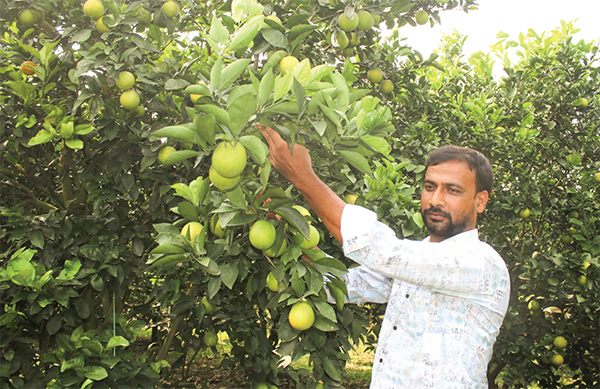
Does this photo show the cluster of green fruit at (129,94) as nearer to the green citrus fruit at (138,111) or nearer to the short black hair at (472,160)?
the green citrus fruit at (138,111)

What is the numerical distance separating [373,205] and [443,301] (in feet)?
1.90

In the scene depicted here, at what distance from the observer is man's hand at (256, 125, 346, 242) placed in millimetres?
1261

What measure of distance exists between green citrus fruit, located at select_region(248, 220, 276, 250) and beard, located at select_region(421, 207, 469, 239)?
620mm

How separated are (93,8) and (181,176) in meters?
0.93

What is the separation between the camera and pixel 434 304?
152cm

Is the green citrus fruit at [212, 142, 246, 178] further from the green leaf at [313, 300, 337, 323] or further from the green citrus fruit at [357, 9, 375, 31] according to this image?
the green citrus fruit at [357, 9, 375, 31]

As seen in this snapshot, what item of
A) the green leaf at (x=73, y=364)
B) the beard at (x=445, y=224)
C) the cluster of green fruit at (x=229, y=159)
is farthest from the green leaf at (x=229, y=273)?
the green leaf at (x=73, y=364)

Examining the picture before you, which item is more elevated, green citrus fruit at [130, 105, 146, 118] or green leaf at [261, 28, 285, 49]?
green leaf at [261, 28, 285, 49]

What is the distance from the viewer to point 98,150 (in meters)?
2.33

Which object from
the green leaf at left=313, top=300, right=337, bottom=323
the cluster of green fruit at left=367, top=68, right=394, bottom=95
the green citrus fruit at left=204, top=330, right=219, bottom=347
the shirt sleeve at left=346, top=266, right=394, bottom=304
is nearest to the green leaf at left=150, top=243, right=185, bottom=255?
the green leaf at left=313, top=300, right=337, bottom=323

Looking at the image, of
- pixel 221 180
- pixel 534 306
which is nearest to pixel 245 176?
pixel 221 180

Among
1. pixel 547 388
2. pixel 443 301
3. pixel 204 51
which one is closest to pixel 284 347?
pixel 443 301

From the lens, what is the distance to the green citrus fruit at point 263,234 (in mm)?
1300

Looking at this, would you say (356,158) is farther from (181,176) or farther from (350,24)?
(181,176)
